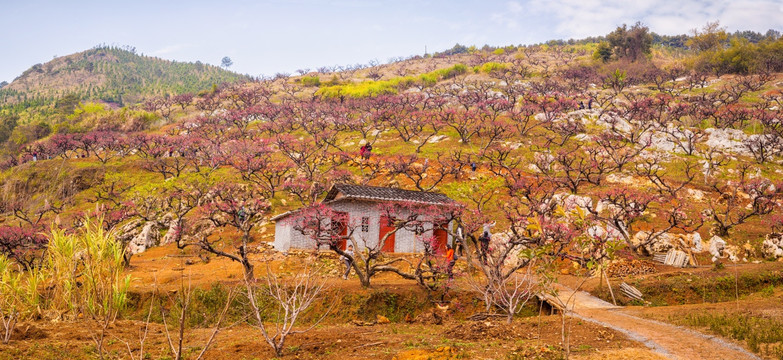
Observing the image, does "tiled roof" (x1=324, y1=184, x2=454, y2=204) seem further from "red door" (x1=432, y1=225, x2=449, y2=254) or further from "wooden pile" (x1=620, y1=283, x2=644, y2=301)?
"wooden pile" (x1=620, y1=283, x2=644, y2=301)

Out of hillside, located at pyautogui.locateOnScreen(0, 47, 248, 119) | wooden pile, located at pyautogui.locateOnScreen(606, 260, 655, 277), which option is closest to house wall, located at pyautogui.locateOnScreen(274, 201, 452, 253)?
wooden pile, located at pyautogui.locateOnScreen(606, 260, 655, 277)

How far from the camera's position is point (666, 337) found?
11367 mm

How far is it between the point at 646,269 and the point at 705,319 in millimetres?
10179

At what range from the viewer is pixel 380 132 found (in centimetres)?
5109

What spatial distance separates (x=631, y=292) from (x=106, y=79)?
15194 centimetres

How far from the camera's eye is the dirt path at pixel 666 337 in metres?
9.73

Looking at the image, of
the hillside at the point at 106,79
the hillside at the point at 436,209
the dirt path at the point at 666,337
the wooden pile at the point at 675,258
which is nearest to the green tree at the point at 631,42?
the hillside at the point at 436,209

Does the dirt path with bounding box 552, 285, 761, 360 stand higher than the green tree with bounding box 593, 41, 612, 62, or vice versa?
the green tree with bounding box 593, 41, 612, 62

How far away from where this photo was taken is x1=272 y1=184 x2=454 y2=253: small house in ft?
80.5

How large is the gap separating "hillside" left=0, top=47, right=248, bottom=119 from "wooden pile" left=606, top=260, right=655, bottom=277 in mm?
99465

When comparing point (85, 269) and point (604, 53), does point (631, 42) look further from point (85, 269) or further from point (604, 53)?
point (85, 269)

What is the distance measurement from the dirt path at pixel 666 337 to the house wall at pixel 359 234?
11079 mm

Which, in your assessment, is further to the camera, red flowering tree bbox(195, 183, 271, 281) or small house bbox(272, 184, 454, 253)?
small house bbox(272, 184, 454, 253)

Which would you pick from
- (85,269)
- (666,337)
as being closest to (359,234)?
(85,269)
